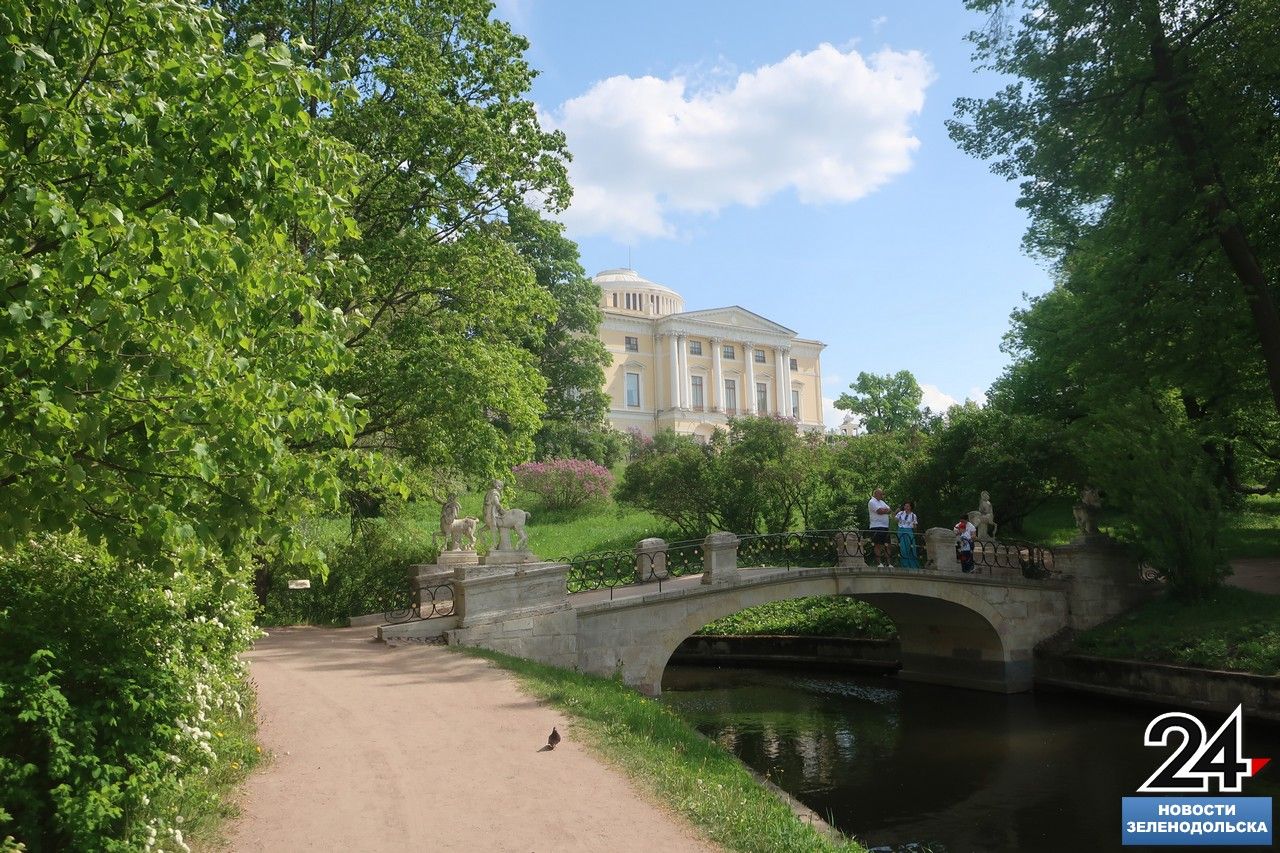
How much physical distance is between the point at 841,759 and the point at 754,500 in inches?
614

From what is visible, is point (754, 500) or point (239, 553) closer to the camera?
point (239, 553)

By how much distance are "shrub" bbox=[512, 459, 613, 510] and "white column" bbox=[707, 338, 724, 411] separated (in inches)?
1269

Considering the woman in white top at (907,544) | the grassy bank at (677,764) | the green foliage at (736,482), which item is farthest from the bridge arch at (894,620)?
the green foliage at (736,482)

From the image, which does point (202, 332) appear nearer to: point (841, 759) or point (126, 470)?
point (126, 470)

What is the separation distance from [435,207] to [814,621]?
51.2ft

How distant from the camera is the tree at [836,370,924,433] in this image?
210 ft

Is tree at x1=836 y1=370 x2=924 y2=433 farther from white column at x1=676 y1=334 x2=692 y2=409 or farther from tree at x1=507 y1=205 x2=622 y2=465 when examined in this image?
tree at x1=507 y1=205 x2=622 y2=465

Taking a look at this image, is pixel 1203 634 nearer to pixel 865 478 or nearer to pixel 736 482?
pixel 865 478

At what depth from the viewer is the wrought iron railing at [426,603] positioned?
1595 centimetres

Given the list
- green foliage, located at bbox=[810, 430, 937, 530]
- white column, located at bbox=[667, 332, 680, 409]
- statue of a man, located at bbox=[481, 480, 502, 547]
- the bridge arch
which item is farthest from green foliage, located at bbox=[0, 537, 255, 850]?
white column, located at bbox=[667, 332, 680, 409]

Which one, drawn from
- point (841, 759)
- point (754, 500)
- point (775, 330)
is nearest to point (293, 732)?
point (841, 759)

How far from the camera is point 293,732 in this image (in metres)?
9.38

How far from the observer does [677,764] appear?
927 centimetres

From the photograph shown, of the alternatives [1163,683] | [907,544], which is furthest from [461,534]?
[1163,683]
